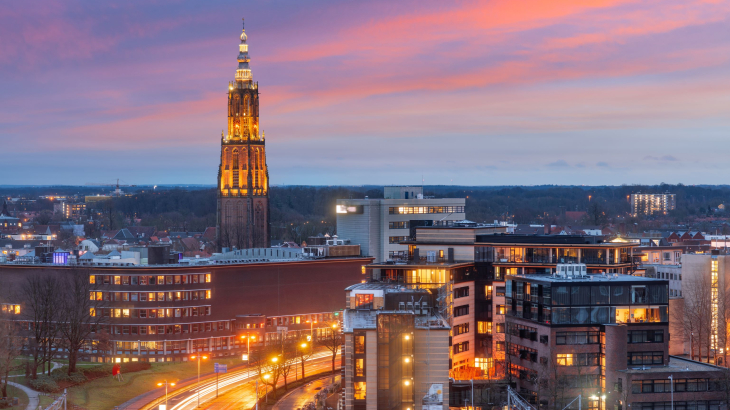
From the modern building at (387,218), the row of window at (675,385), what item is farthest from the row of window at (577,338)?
the modern building at (387,218)

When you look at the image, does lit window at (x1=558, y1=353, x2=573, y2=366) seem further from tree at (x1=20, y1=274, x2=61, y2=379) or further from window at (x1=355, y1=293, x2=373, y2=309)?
tree at (x1=20, y1=274, x2=61, y2=379)

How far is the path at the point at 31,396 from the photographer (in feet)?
297

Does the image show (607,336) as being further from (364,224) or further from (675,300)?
(364,224)

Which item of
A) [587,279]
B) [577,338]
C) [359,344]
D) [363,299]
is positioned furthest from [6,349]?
[587,279]

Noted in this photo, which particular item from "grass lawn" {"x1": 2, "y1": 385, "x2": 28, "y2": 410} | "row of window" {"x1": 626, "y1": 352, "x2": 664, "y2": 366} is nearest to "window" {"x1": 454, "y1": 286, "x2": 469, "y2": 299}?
"row of window" {"x1": 626, "y1": 352, "x2": 664, "y2": 366}

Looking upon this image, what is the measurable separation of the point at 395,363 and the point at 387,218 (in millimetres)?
83126

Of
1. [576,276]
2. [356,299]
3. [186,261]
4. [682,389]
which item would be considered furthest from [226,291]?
[682,389]

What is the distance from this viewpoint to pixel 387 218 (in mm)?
159625

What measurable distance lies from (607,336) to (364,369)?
75.5 ft

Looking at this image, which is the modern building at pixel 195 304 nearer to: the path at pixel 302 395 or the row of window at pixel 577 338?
the path at pixel 302 395

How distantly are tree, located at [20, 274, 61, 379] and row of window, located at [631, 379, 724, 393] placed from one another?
61.1 metres

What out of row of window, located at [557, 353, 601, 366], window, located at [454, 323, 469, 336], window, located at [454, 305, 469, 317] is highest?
window, located at [454, 305, 469, 317]

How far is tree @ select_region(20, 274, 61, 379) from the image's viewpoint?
103938 millimetres

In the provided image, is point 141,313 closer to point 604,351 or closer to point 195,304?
point 195,304
